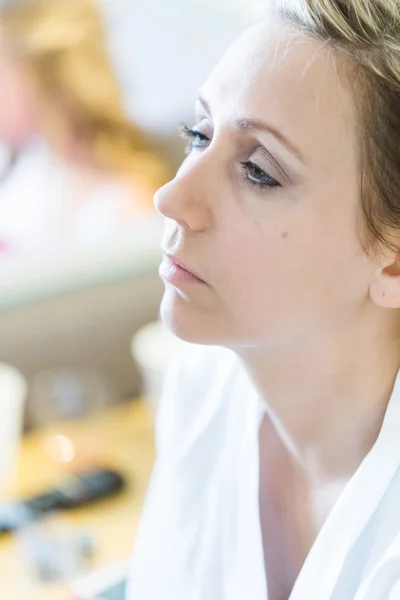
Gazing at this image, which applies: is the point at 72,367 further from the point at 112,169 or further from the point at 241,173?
the point at 241,173

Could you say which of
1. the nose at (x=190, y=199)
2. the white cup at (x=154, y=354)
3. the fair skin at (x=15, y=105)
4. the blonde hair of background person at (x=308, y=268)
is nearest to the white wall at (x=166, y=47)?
the fair skin at (x=15, y=105)

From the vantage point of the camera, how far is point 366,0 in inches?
29.4

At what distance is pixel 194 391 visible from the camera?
1.03 m

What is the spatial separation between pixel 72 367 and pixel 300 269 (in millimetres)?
724

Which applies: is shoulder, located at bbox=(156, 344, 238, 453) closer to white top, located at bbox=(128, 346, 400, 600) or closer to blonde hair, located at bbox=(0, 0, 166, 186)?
white top, located at bbox=(128, 346, 400, 600)

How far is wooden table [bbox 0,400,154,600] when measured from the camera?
1036 millimetres

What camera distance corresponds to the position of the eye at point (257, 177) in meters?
0.78

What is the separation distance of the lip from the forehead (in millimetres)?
139

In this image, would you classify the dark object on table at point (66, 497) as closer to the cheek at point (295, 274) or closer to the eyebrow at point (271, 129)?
the cheek at point (295, 274)

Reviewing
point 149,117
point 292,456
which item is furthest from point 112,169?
point 292,456

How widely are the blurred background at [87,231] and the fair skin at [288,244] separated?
0.42 meters

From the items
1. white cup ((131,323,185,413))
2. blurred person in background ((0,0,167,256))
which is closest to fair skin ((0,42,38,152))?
blurred person in background ((0,0,167,256))

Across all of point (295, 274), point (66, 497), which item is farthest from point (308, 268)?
point (66, 497)

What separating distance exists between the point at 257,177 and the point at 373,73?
135 millimetres
